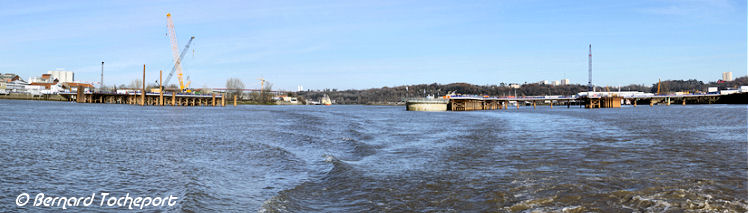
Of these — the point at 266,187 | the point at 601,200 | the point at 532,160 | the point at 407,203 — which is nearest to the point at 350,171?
the point at 266,187

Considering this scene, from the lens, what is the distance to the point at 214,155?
15930 mm

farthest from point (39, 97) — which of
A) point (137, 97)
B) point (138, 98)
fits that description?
point (137, 97)

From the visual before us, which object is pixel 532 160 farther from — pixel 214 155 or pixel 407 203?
pixel 214 155

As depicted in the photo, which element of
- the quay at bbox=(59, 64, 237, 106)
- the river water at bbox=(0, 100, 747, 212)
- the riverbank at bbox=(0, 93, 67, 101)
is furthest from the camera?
the riverbank at bbox=(0, 93, 67, 101)

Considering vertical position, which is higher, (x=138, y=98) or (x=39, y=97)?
(x=39, y=97)

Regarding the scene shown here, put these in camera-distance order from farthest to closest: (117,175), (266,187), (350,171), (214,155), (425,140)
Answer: (425,140) → (214,155) → (350,171) → (117,175) → (266,187)

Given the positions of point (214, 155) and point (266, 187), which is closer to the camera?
point (266, 187)

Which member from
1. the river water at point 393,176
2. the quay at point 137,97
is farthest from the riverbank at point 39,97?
the river water at point 393,176

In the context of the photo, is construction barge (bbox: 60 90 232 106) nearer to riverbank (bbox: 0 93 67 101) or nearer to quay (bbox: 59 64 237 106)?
quay (bbox: 59 64 237 106)

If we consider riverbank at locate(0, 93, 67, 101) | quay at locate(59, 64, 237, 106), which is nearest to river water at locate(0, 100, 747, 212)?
quay at locate(59, 64, 237, 106)

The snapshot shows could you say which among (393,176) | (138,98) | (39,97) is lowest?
(393,176)

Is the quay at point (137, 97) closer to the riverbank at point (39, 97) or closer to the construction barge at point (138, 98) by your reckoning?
the construction barge at point (138, 98)

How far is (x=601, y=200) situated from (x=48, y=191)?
1040 centimetres

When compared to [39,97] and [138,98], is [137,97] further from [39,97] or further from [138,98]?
[39,97]
